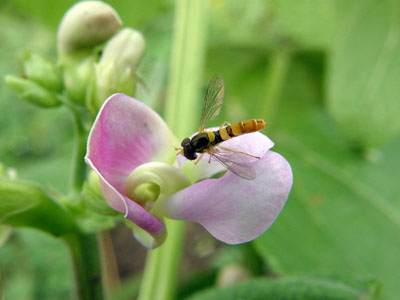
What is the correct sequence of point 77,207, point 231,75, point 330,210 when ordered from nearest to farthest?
point 77,207, point 330,210, point 231,75

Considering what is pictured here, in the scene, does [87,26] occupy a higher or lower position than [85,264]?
higher

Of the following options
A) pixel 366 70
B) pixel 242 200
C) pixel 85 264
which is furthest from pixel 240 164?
pixel 366 70

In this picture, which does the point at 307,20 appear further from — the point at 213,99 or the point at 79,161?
the point at 79,161

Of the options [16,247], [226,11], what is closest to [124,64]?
[226,11]

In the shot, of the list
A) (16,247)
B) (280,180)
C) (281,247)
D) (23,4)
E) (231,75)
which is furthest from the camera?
(16,247)

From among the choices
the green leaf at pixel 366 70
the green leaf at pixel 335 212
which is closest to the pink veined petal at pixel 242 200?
the green leaf at pixel 335 212

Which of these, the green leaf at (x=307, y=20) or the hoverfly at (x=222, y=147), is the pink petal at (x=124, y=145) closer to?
the hoverfly at (x=222, y=147)

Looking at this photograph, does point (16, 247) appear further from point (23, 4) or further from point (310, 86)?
point (310, 86)
